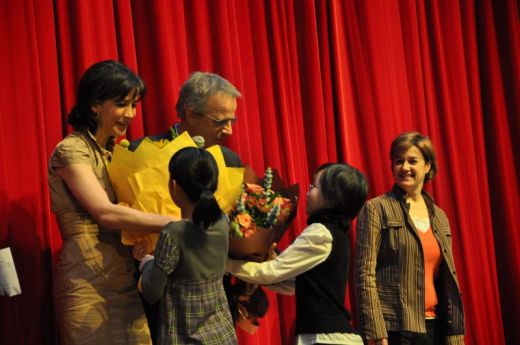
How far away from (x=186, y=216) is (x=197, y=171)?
0.16 meters

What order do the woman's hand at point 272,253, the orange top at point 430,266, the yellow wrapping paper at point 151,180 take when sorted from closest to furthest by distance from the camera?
the yellow wrapping paper at point 151,180 → the woman's hand at point 272,253 → the orange top at point 430,266

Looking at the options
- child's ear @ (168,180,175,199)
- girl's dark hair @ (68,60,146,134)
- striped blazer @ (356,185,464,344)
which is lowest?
striped blazer @ (356,185,464,344)

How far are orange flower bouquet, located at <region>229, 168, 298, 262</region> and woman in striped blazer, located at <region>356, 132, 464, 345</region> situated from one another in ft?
3.01

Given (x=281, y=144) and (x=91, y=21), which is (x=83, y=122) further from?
(x=281, y=144)

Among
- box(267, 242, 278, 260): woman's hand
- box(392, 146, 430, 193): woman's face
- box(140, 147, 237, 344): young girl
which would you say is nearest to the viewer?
box(140, 147, 237, 344): young girl

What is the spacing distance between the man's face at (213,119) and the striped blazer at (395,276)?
3.01 ft

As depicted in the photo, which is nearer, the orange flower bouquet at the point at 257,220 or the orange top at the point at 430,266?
the orange flower bouquet at the point at 257,220

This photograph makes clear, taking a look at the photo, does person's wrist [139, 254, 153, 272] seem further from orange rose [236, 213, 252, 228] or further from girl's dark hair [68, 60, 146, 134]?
girl's dark hair [68, 60, 146, 134]

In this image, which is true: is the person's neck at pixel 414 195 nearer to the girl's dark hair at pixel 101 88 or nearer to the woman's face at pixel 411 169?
the woman's face at pixel 411 169

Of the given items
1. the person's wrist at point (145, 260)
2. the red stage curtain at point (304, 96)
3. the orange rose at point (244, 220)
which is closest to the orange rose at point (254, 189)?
the orange rose at point (244, 220)

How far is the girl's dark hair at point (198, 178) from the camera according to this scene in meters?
2.13

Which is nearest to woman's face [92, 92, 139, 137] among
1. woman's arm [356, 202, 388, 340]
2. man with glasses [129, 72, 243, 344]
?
man with glasses [129, 72, 243, 344]

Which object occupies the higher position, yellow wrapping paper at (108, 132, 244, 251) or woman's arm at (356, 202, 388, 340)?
yellow wrapping paper at (108, 132, 244, 251)

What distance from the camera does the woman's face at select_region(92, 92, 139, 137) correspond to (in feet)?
8.08
